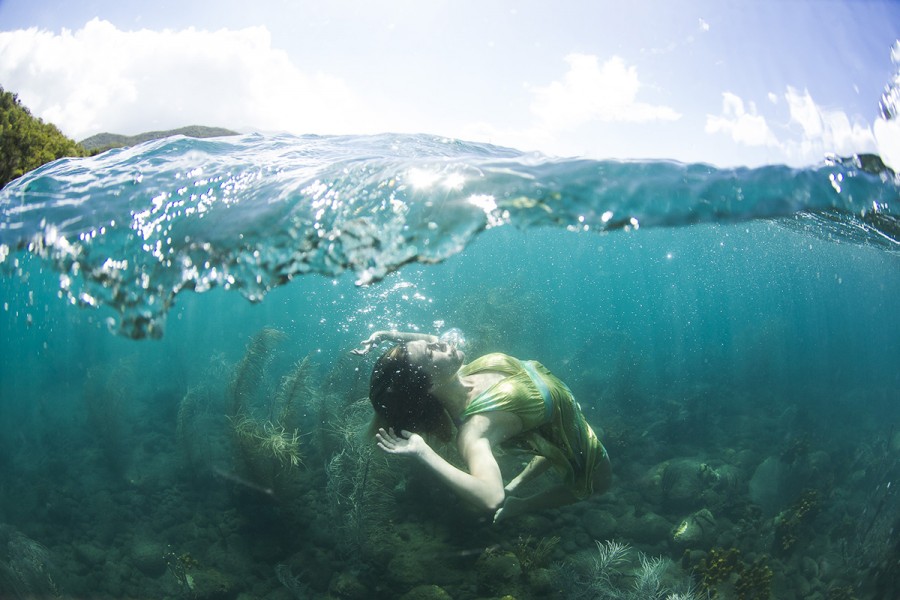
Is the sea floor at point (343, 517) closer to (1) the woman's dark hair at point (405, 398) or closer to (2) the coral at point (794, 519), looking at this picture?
(2) the coral at point (794, 519)

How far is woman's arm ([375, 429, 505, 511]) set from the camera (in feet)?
9.03

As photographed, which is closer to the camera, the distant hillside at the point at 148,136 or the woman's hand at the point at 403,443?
the woman's hand at the point at 403,443

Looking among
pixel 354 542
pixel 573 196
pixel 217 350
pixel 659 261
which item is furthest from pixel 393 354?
pixel 659 261

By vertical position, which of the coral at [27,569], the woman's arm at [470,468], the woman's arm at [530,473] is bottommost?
the coral at [27,569]

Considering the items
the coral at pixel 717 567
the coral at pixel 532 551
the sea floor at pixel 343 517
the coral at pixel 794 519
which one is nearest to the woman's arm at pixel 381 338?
the sea floor at pixel 343 517

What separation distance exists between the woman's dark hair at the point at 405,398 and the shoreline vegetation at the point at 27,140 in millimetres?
6401

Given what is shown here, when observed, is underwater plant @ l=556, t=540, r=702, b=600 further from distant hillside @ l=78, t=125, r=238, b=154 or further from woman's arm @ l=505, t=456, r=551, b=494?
distant hillside @ l=78, t=125, r=238, b=154

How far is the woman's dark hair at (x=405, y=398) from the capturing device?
3381 millimetres

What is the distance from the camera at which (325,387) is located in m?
5.16

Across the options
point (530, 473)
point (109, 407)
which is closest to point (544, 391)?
point (530, 473)

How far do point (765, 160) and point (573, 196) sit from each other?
2.06 m

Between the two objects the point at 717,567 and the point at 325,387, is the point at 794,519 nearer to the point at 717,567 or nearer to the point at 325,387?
Answer: the point at 717,567

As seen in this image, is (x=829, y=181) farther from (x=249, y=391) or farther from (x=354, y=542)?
(x=249, y=391)

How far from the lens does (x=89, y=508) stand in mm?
5070
